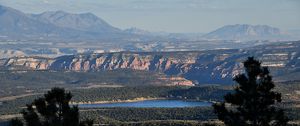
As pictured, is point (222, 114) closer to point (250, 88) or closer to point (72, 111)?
point (250, 88)

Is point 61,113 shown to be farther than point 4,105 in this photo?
No

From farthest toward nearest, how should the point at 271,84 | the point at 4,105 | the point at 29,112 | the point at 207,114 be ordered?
the point at 4,105 → the point at 207,114 → the point at 29,112 → the point at 271,84

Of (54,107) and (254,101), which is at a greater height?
(254,101)

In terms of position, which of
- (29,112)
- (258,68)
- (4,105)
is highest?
(258,68)

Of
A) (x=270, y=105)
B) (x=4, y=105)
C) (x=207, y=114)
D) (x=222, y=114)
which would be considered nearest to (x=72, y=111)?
(x=222, y=114)

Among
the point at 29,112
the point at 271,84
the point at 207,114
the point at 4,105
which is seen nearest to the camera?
the point at 271,84

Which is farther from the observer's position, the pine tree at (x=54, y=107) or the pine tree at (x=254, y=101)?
the pine tree at (x=54, y=107)

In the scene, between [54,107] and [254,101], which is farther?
[54,107]

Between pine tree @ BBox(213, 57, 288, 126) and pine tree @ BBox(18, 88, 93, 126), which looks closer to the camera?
pine tree @ BBox(213, 57, 288, 126)
